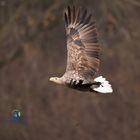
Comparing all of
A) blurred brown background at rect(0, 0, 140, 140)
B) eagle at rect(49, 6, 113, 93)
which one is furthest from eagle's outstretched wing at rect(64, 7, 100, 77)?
blurred brown background at rect(0, 0, 140, 140)

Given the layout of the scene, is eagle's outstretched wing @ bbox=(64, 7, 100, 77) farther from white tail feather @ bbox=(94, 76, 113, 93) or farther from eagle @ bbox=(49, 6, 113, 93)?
white tail feather @ bbox=(94, 76, 113, 93)

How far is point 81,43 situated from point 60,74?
203 inches

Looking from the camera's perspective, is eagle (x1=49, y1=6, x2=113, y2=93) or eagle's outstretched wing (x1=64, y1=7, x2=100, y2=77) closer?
eagle (x1=49, y1=6, x2=113, y2=93)

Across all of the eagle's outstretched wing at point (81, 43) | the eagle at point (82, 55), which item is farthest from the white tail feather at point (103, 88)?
the eagle's outstretched wing at point (81, 43)

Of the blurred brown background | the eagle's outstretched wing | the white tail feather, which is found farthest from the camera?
the blurred brown background

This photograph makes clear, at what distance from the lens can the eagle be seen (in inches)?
482

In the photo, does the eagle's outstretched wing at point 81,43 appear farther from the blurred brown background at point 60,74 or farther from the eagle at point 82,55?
the blurred brown background at point 60,74

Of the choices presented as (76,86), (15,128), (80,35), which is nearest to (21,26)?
(15,128)

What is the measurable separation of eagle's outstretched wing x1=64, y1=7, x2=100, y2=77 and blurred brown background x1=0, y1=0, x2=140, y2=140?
149 inches

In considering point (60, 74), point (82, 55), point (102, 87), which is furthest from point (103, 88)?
point (60, 74)

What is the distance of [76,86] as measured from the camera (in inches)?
477

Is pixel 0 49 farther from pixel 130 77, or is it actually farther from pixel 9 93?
pixel 130 77

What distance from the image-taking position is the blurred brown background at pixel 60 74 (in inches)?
689

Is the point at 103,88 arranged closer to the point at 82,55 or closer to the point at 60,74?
the point at 82,55
